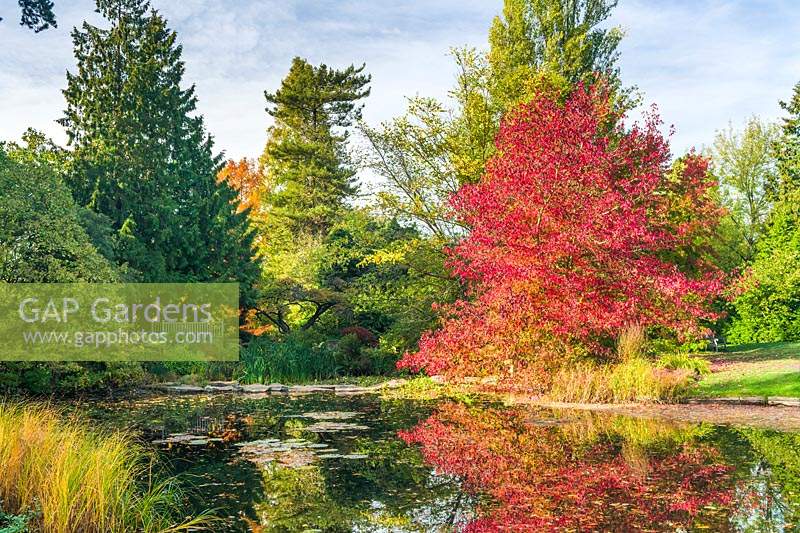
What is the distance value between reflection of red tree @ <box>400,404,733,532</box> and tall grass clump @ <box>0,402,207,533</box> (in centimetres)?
236

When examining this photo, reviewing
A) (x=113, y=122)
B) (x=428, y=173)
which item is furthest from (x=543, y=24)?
(x=113, y=122)

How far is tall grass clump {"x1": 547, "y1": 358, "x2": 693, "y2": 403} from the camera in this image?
1113cm

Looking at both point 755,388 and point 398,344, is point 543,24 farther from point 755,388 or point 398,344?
point 755,388

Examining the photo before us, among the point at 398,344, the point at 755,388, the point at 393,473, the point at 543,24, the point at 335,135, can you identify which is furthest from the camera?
the point at 335,135

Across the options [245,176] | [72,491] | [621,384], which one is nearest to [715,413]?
[621,384]

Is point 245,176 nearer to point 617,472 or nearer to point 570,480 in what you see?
point 617,472

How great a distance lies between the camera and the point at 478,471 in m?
6.59

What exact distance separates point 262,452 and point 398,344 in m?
10.9

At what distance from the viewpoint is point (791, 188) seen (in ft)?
77.0

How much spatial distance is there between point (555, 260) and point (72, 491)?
8551mm

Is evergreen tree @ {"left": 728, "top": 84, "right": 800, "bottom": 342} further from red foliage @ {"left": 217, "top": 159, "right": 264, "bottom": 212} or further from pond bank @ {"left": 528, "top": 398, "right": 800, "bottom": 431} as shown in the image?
red foliage @ {"left": 217, "top": 159, "right": 264, "bottom": 212}

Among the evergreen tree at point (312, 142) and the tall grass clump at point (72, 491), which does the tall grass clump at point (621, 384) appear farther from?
the evergreen tree at point (312, 142)

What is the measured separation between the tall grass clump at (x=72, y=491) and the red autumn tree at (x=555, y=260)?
24.4 ft

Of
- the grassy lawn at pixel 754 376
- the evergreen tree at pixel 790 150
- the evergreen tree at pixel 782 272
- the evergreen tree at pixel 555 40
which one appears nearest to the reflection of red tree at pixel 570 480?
the grassy lawn at pixel 754 376
